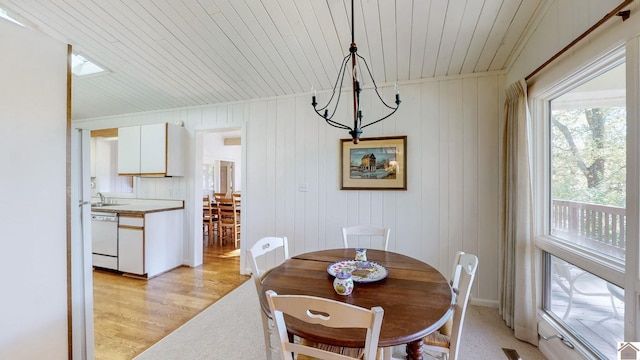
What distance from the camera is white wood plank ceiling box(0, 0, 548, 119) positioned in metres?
1.92

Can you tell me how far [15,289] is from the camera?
1295mm

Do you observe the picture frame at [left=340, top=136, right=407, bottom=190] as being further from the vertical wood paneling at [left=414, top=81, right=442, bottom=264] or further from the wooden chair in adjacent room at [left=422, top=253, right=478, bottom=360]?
the wooden chair in adjacent room at [left=422, top=253, right=478, bottom=360]

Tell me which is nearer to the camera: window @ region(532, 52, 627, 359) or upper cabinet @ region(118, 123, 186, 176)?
window @ region(532, 52, 627, 359)

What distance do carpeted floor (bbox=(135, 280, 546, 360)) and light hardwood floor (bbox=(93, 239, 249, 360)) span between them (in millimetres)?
161

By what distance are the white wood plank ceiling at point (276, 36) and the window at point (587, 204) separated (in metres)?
0.73

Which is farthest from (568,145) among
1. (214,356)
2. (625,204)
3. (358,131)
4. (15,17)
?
(15,17)

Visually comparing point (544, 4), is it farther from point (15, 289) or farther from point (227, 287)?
point (227, 287)

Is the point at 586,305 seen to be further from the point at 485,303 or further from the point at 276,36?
the point at 276,36

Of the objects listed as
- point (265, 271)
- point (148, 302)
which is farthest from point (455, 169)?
point (148, 302)

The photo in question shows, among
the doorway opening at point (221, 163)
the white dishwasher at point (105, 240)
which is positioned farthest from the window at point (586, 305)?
the doorway opening at point (221, 163)

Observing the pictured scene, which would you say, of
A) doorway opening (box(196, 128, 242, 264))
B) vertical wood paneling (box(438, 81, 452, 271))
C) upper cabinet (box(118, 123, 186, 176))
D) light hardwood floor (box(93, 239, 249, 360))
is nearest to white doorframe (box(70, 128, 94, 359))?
light hardwood floor (box(93, 239, 249, 360))

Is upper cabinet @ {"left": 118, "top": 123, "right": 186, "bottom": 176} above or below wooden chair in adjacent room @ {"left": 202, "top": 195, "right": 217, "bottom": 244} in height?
above

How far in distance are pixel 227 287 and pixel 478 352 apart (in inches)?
102

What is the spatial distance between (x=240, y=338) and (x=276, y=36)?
8.52 ft
